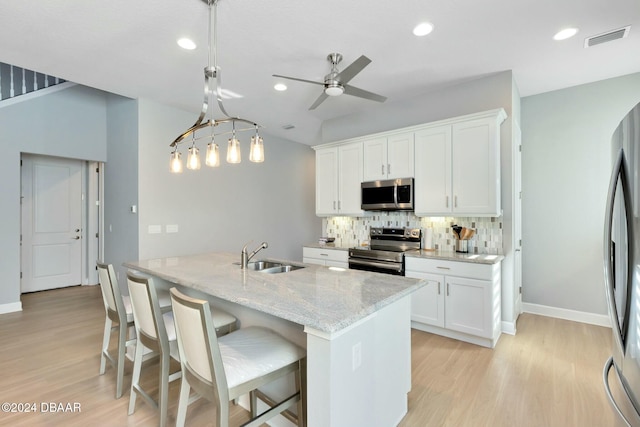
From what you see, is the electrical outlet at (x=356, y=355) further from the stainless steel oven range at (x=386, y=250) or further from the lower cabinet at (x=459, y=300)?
the stainless steel oven range at (x=386, y=250)

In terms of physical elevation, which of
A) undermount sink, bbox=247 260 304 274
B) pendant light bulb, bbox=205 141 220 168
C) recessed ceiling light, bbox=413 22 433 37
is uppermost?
recessed ceiling light, bbox=413 22 433 37

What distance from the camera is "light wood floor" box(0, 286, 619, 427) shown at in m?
1.99

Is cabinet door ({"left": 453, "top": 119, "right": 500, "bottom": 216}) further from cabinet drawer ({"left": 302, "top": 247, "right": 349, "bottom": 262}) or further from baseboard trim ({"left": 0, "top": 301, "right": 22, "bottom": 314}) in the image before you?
baseboard trim ({"left": 0, "top": 301, "right": 22, "bottom": 314})

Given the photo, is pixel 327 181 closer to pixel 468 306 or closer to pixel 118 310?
pixel 468 306

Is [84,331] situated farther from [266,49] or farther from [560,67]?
[560,67]

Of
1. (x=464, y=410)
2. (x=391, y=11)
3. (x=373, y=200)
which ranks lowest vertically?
(x=464, y=410)

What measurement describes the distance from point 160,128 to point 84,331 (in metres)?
2.70

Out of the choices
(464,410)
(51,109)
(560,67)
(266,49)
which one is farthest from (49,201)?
(560,67)

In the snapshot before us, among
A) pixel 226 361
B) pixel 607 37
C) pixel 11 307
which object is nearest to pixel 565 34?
pixel 607 37

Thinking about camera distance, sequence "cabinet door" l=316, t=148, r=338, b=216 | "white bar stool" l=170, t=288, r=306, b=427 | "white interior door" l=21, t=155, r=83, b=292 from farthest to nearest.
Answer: "white interior door" l=21, t=155, r=83, b=292 → "cabinet door" l=316, t=148, r=338, b=216 → "white bar stool" l=170, t=288, r=306, b=427

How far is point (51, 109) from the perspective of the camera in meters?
4.40

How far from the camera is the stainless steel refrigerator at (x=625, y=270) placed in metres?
0.85

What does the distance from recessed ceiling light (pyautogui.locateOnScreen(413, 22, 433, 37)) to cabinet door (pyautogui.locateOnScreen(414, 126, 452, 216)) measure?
3.95 ft

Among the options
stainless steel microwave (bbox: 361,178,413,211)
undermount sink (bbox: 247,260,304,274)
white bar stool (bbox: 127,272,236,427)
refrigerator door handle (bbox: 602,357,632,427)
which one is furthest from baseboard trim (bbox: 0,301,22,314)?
refrigerator door handle (bbox: 602,357,632,427)
